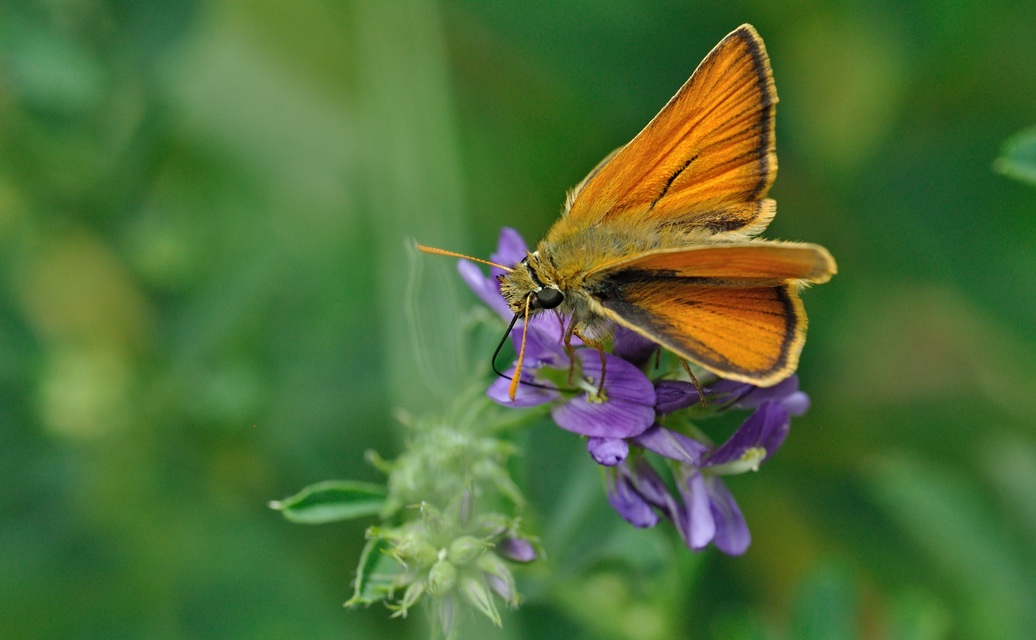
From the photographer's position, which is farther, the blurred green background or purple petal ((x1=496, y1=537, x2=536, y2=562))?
the blurred green background

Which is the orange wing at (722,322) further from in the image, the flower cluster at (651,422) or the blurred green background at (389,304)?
the blurred green background at (389,304)

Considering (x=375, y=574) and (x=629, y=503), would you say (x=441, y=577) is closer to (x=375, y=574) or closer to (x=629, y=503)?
(x=375, y=574)

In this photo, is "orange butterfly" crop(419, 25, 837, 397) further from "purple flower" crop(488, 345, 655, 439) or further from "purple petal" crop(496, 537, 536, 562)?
"purple petal" crop(496, 537, 536, 562)

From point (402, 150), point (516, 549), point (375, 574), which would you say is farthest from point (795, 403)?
point (402, 150)

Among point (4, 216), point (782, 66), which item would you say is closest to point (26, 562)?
point (4, 216)

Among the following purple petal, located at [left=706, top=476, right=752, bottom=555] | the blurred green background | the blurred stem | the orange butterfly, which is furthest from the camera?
the blurred stem

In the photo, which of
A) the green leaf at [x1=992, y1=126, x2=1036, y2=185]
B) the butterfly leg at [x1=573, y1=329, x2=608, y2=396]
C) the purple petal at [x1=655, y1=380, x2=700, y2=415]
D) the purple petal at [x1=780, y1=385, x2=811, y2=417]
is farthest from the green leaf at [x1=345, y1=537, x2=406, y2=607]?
the green leaf at [x1=992, y1=126, x2=1036, y2=185]

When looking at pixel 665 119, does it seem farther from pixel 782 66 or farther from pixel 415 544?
pixel 782 66
